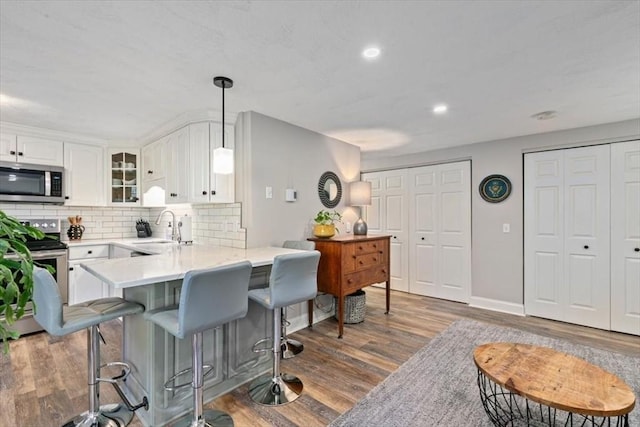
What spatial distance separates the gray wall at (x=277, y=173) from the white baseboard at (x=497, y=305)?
258 cm

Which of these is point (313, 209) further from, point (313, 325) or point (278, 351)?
point (278, 351)

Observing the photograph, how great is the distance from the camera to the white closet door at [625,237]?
3.27 m

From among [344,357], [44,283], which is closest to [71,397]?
[44,283]

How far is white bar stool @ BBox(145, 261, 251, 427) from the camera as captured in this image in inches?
61.5

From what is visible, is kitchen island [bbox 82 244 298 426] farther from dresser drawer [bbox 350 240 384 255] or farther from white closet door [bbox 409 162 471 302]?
white closet door [bbox 409 162 471 302]

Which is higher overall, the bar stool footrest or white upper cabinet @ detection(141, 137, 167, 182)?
white upper cabinet @ detection(141, 137, 167, 182)

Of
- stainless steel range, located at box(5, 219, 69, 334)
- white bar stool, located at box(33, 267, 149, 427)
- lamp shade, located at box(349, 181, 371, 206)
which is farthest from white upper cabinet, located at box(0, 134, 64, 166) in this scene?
lamp shade, located at box(349, 181, 371, 206)

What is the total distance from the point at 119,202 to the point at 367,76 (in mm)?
3892

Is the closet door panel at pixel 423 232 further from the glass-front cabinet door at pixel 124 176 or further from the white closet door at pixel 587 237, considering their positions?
the glass-front cabinet door at pixel 124 176

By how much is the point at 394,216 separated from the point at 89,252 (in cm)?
434

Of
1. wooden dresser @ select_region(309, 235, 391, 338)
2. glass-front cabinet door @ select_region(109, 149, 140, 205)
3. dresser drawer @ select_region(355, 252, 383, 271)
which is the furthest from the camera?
glass-front cabinet door @ select_region(109, 149, 140, 205)

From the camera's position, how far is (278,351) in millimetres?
2219

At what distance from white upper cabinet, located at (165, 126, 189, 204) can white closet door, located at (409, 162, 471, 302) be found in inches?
132

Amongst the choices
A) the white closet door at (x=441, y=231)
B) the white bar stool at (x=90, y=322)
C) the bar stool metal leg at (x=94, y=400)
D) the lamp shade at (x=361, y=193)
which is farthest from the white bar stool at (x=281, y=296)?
the white closet door at (x=441, y=231)
